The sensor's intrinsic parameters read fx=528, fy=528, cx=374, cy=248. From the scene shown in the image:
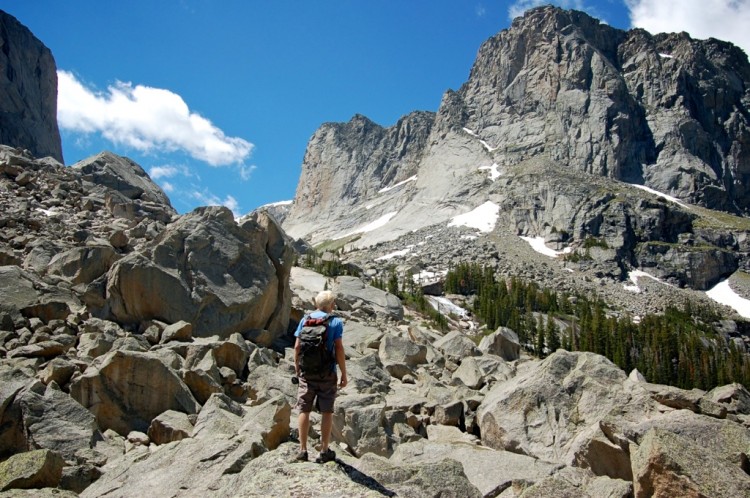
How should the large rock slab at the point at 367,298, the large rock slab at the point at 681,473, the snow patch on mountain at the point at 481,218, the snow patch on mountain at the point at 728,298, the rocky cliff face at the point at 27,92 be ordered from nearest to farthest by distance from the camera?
the large rock slab at the point at 681,473 < the large rock slab at the point at 367,298 < the rocky cliff face at the point at 27,92 < the snow patch on mountain at the point at 728,298 < the snow patch on mountain at the point at 481,218

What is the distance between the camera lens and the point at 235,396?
17.9 meters

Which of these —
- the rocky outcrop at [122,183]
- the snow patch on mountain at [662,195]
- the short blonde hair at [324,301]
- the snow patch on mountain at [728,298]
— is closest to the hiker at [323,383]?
the short blonde hair at [324,301]

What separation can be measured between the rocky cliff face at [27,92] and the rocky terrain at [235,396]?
8126 centimetres

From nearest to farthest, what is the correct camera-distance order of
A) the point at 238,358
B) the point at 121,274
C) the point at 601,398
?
the point at 601,398 < the point at 238,358 < the point at 121,274

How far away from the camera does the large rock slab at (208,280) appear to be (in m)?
21.8

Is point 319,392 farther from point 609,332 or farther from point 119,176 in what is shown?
point 609,332

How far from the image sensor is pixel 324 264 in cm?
11019

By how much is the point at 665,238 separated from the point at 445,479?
16896 centimetres

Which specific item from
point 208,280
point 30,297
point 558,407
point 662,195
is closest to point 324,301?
point 558,407

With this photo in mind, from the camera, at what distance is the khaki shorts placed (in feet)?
29.1

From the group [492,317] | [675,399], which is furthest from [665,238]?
[675,399]

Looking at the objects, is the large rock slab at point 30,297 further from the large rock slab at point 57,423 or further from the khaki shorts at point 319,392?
the khaki shorts at point 319,392

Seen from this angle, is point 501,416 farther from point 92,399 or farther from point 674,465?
point 92,399

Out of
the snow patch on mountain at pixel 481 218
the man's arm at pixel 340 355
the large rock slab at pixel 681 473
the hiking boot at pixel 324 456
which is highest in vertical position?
the snow patch on mountain at pixel 481 218
